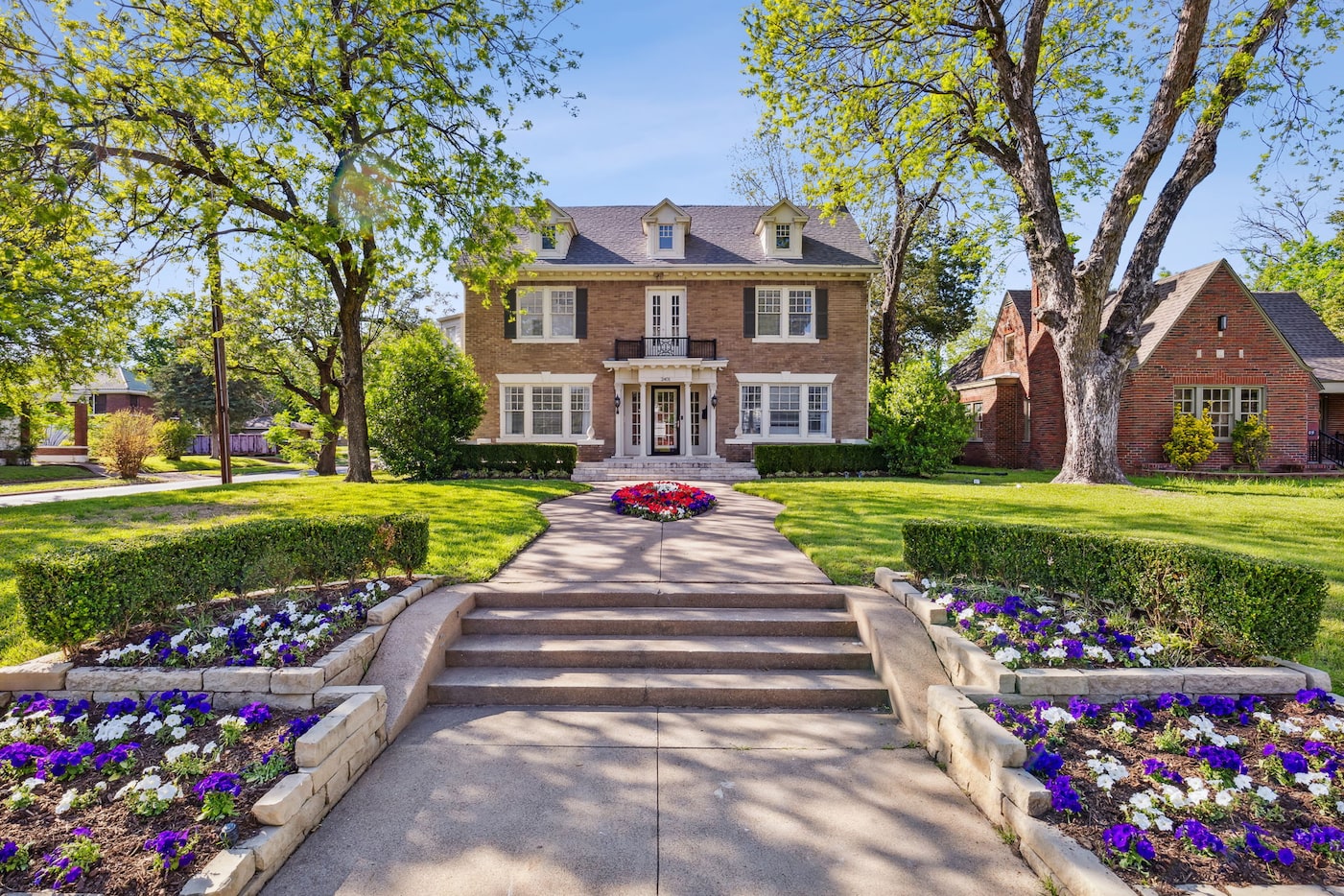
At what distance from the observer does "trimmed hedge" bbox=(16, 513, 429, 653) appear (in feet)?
12.8

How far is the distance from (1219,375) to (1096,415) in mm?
10433

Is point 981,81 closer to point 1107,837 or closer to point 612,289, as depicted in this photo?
point 612,289

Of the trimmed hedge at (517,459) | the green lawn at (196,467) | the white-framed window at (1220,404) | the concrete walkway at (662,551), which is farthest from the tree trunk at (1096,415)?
the green lawn at (196,467)

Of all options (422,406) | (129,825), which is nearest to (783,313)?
(422,406)

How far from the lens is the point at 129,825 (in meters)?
2.74

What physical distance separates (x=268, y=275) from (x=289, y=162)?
369 cm

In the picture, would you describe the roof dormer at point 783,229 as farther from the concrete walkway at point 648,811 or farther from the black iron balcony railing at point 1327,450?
the black iron balcony railing at point 1327,450

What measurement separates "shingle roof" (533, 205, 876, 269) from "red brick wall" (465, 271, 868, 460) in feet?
2.11

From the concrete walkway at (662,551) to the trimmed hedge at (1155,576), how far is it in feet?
4.49

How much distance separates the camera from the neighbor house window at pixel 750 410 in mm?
20359

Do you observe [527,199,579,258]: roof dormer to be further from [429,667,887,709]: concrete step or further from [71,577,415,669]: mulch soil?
[429,667,887,709]: concrete step

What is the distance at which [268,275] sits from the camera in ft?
52.4

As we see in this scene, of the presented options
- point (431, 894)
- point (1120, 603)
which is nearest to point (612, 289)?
point (1120, 603)

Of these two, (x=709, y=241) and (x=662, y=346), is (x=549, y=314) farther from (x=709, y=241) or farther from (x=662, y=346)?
(x=709, y=241)
